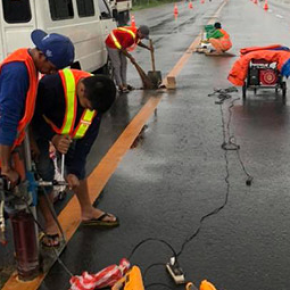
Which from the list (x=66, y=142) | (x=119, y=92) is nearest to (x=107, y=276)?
(x=66, y=142)

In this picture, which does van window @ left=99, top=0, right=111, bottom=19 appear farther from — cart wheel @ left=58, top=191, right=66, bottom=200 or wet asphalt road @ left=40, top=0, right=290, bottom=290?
cart wheel @ left=58, top=191, right=66, bottom=200

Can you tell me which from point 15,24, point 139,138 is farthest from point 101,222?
point 15,24

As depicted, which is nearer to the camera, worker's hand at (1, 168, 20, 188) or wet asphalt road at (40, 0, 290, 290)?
worker's hand at (1, 168, 20, 188)

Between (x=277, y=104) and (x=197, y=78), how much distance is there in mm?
3262

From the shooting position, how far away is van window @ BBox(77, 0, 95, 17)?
8844 millimetres

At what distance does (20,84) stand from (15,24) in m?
4.59

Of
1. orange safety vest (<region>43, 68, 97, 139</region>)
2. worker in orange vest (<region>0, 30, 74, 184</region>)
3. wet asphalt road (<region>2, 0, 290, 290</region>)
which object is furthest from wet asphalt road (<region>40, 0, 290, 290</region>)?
worker in orange vest (<region>0, 30, 74, 184</region>)

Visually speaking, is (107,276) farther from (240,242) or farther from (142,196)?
(142,196)

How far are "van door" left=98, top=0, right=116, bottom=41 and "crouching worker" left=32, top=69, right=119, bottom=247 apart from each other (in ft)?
20.7

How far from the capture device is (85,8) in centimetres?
914

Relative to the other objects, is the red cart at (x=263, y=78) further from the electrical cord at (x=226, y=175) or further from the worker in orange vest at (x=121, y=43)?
the worker in orange vest at (x=121, y=43)

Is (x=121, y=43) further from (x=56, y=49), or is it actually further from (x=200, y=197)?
(x=56, y=49)

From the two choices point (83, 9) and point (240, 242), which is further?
point (83, 9)

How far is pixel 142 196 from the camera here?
202 inches
